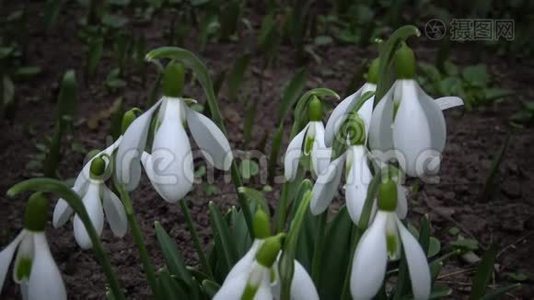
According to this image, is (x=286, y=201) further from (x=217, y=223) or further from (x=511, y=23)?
(x=511, y=23)

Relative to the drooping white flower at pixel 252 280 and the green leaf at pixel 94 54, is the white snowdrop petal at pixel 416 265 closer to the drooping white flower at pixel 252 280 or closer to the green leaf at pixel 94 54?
the drooping white flower at pixel 252 280

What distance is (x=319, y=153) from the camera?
1.50 m

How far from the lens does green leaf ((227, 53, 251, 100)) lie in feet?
9.78

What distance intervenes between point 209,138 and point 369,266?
381 millimetres

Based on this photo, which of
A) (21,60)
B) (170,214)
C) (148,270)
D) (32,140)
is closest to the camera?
(148,270)

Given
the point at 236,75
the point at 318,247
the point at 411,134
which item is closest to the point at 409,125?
the point at 411,134

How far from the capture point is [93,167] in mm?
1401

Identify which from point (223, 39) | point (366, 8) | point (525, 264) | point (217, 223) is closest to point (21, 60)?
point (223, 39)

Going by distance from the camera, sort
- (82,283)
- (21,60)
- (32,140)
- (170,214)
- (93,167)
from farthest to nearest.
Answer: (21,60) < (32,140) < (170,214) < (82,283) < (93,167)

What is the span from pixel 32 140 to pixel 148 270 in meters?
1.50

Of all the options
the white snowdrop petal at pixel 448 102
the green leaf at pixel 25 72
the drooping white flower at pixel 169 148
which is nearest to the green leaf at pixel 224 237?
the drooping white flower at pixel 169 148

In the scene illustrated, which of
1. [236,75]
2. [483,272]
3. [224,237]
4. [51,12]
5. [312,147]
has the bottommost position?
[483,272]

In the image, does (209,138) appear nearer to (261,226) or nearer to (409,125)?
(261,226)

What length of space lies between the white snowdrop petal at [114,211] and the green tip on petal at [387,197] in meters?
0.52
